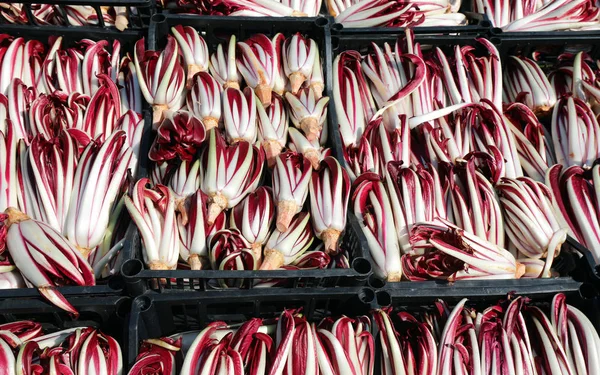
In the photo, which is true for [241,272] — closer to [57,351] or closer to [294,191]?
[294,191]

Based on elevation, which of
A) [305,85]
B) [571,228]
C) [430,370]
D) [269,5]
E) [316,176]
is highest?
[269,5]

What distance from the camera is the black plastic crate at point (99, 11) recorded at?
8.95 feet

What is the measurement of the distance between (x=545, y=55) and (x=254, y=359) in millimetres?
2685

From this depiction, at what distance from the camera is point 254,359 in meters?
1.85

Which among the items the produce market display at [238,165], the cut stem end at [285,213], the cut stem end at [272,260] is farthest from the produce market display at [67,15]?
the cut stem end at [272,260]

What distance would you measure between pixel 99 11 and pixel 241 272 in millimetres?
1814

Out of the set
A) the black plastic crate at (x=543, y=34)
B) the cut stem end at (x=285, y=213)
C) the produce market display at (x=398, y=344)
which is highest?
the black plastic crate at (x=543, y=34)

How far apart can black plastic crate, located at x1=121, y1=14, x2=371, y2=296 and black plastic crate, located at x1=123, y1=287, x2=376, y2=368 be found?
5 cm

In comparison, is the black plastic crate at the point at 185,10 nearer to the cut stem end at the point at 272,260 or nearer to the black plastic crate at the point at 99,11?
the black plastic crate at the point at 99,11

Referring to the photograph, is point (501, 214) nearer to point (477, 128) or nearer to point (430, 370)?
point (477, 128)

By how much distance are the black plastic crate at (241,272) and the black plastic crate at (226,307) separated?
1.8 inches

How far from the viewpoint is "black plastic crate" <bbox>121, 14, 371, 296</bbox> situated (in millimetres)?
1906

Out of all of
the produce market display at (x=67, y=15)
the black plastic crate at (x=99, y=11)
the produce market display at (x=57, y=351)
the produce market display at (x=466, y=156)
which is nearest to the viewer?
the produce market display at (x=57, y=351)

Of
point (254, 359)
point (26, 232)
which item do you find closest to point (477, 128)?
point (254, 359)
